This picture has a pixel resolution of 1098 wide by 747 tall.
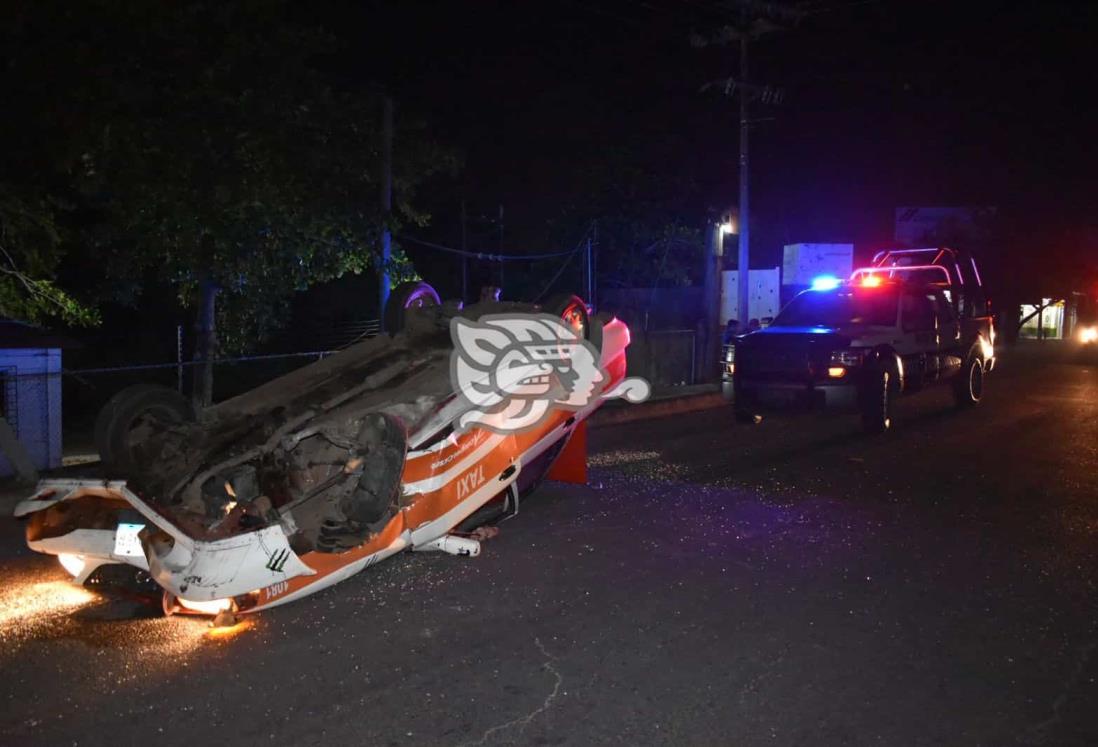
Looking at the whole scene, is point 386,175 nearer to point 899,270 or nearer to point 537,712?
point 899,270

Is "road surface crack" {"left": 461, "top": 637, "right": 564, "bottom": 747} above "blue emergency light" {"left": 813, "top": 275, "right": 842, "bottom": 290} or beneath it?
beneath

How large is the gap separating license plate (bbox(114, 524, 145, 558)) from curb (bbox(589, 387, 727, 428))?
8.99 metres

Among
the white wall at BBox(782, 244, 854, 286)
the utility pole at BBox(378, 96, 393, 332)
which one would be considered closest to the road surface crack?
the utility pole at BBox(378, 96, 393, 332)

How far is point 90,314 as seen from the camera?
33.4ft

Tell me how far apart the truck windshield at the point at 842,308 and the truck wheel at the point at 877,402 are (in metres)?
0.99

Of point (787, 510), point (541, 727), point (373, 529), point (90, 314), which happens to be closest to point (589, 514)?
point (787, 510)

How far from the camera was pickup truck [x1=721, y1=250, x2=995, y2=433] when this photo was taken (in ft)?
38.2

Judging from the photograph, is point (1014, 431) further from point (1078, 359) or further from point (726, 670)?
point (1078, 359)

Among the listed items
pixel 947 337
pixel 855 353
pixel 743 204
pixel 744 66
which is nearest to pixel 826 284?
pixel 947 337

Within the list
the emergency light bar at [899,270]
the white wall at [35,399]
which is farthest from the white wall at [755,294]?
the white wall at [35,399]

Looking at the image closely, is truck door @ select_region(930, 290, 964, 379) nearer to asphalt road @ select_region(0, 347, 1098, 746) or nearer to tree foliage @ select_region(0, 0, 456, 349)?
asphalt road @ select_region(0, 347, 1098, 746)

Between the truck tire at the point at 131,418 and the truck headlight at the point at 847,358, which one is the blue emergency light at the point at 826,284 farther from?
the truck tire at the point at 131,418

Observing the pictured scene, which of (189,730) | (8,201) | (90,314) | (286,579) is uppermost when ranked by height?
(8,201)

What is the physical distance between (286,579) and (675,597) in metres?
2.36
